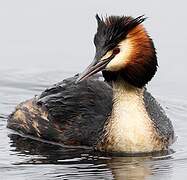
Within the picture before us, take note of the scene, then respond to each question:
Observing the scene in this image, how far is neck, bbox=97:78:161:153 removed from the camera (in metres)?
12.7

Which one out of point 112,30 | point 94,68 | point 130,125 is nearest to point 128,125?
point 130,125

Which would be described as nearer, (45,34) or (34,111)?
(34,111)

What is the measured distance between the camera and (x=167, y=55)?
56.9 feet

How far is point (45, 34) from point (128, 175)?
7.03m

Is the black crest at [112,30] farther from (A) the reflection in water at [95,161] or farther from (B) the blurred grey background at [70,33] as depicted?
(B) the blurred grey background at [70,33]

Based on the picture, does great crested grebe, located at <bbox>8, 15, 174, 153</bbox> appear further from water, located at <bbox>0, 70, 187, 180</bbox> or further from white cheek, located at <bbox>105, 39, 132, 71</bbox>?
water, located at <bbox>0, 70, 187, 180</bbox>

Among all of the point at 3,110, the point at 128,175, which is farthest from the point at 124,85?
the point at 3,110

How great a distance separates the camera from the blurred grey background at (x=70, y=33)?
17141 mm

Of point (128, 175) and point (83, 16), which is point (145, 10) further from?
point (128, 175)

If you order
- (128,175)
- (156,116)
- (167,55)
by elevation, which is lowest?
(128,175)

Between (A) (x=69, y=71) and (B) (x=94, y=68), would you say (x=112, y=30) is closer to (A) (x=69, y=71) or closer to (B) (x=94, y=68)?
(B) (x=94, y=68)

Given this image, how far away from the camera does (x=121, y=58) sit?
40.8 feet

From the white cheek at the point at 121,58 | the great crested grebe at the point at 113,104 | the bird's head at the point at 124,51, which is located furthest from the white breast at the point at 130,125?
the white cheek at the point at 121,58

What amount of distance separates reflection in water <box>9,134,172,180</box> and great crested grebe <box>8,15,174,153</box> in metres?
0.14
